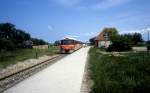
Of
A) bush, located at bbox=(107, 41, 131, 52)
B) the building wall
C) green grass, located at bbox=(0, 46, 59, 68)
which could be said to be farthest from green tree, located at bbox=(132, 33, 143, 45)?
green grass, located at bbox=(0, 46, 59, 68)

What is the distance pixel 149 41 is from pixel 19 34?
66248mm

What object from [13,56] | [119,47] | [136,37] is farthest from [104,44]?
[13,56]

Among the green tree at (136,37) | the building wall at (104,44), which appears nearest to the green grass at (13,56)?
the building wall at (104,44)

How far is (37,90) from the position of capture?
31.4 ft

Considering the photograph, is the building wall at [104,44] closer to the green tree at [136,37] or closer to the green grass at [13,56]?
the green tree at [136,37]

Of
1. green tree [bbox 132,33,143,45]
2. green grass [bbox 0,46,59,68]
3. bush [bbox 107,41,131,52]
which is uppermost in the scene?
green tree [bbox 132,33,143,45]

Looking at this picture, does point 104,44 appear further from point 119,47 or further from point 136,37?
point 119,47

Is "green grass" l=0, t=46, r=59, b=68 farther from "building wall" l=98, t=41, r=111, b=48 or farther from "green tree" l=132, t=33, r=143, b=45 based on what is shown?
"green tree" l=132, t=33, r=143, b=45

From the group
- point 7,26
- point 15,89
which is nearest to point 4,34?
point 7,26

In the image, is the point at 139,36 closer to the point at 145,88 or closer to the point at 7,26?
the point at 7,26

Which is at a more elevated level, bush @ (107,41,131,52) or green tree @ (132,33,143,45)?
green tree @ (132,33,143,45)

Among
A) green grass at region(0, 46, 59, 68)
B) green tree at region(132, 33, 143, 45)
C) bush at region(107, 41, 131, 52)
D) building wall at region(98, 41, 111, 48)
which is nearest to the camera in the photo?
green grass at region(0, 46, 59, 68)

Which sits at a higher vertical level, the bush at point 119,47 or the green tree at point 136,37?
the green tree at point 136,37

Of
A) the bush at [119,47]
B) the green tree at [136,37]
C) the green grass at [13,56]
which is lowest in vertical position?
the green grass at [13,56]
